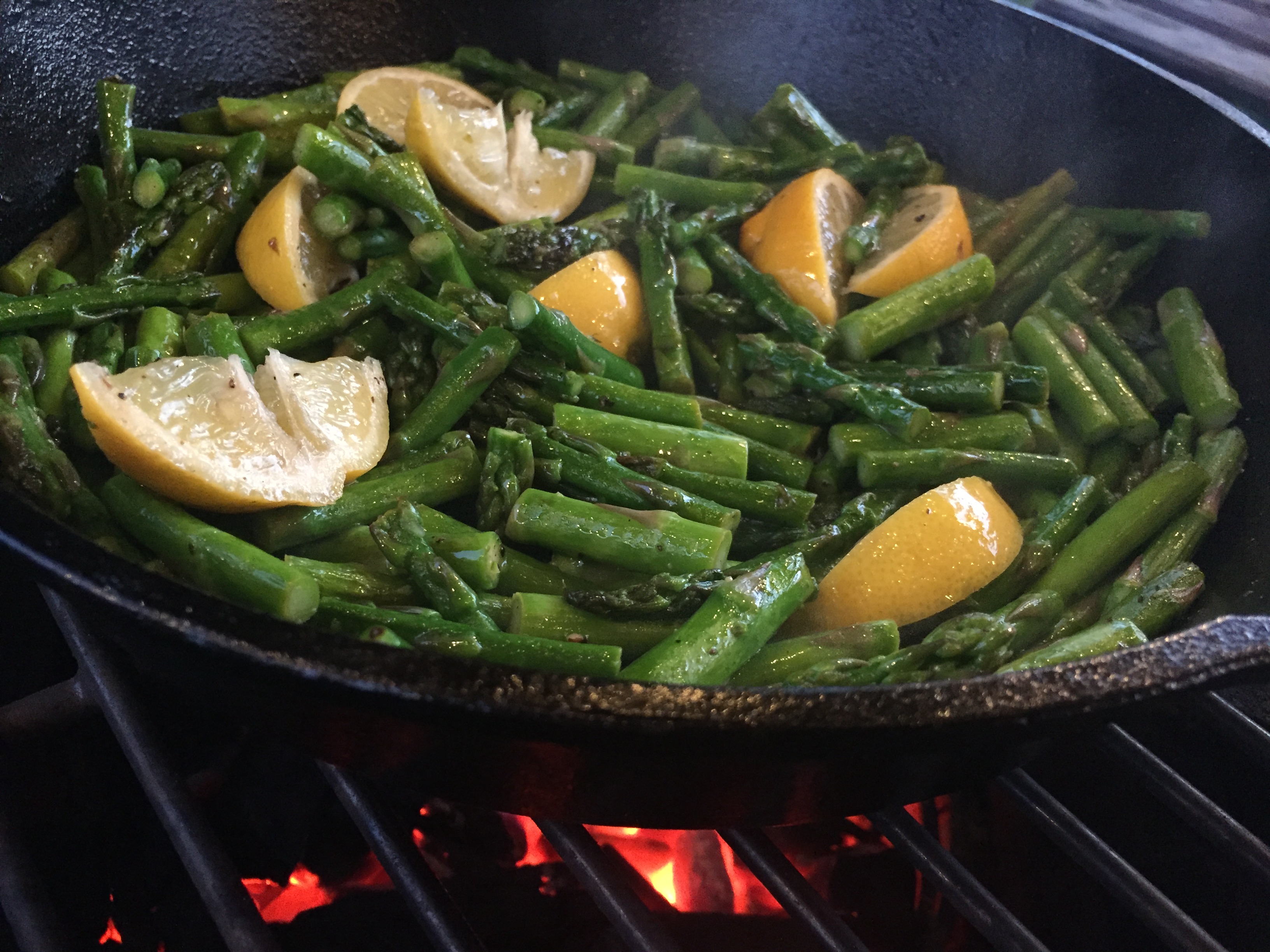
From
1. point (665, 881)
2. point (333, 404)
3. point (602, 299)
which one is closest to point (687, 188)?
point (602, 299)

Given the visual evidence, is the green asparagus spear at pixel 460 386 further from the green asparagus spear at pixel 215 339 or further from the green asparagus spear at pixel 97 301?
the green asparagus spear at pixel 97 301

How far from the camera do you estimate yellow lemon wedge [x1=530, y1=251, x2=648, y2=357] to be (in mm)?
3225

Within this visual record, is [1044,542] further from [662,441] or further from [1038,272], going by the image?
[1038,272]

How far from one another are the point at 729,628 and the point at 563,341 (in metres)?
1.16

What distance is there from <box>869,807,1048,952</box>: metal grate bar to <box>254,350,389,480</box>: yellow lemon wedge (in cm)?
167

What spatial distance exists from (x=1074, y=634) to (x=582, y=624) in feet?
4.51

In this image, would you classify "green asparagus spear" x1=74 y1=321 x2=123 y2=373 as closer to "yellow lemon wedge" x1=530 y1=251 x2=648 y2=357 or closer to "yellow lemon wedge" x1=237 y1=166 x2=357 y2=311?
"yellow lemon wedge" x1=237 y1=166 x2=357 y2=311

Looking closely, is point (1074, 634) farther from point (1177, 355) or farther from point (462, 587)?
point (462, 587)

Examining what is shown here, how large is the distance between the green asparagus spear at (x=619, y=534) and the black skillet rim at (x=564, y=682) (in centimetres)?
90

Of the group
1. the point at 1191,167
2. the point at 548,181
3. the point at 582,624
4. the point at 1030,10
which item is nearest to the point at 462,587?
the point at 582,624

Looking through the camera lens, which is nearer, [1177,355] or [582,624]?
[582,624]

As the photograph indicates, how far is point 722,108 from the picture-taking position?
4.69 m

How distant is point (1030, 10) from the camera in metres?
4.01

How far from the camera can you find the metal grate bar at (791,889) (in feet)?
6.96
